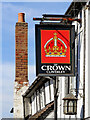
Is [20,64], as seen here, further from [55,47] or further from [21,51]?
[55,47]

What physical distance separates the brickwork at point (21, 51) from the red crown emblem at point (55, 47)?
12.3 meters

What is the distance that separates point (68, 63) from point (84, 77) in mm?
872

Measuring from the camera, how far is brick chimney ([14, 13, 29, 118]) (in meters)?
29.0

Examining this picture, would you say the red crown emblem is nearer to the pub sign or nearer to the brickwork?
the pub sign

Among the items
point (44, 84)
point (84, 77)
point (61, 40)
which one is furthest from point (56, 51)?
point (44, 84)

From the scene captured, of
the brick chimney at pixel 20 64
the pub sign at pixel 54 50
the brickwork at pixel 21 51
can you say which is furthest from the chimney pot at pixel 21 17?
the pub sign at pixel 54 50

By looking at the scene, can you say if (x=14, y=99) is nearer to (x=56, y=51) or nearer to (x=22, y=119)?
(x=22, y=119)

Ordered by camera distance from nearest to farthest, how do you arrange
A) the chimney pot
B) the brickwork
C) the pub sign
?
the pub sign → the brickwork → the chimney pot

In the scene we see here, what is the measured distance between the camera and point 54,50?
16719 mm

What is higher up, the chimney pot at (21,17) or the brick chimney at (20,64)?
the chimney pot at (21,17)

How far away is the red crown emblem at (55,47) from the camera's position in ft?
54.6

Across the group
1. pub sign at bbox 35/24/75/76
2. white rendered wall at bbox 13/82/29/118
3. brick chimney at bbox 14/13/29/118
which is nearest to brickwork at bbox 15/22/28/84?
brick chimney at bbox 14/13/29/118

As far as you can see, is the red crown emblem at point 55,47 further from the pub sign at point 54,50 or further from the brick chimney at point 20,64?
the brick chimney at point 20,64

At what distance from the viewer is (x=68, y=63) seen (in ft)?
54.5
